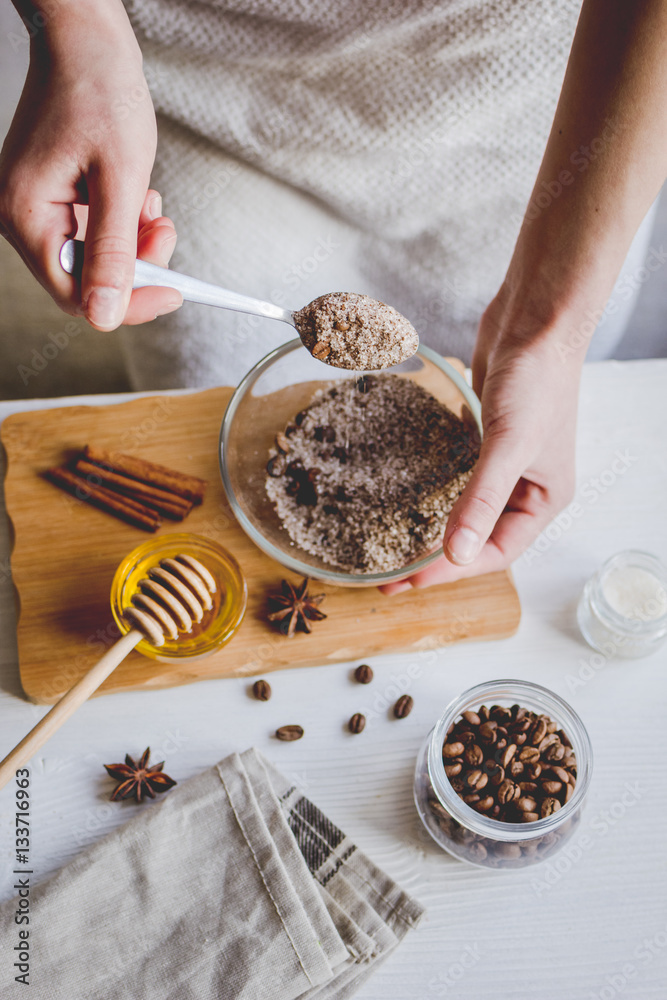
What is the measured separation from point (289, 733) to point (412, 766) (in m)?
0.20

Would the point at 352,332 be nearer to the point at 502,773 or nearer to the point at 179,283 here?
the point at 179,283

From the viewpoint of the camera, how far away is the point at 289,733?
1136 millimetres

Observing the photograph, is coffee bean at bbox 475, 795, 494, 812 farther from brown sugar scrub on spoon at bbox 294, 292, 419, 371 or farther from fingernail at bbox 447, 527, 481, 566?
brown sugar scrub on spoon at bbox 294, 292, 419, 371

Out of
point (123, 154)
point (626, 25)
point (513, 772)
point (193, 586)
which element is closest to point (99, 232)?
point (123, 154)

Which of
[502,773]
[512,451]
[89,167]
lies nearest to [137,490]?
[89,167]

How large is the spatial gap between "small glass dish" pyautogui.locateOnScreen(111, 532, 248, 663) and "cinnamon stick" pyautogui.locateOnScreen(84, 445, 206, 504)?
0.30ft

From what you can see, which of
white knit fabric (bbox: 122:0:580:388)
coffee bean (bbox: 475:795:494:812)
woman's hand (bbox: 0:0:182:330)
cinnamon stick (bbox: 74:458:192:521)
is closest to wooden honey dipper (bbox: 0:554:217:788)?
cinnamon stick (bbox: 74:458:192:521)

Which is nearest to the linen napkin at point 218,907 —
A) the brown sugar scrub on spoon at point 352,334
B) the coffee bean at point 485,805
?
the coffee bean at point 485,805

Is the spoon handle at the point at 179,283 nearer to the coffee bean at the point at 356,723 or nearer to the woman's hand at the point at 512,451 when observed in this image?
the woman's hand at the point at 512,451

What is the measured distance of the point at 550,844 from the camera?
1.01 meters

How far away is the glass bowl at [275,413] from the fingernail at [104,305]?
391 millimetres

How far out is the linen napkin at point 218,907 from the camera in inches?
37.2

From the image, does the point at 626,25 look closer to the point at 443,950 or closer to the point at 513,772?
the point at 513,772

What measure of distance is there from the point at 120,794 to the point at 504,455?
0.76 meters
